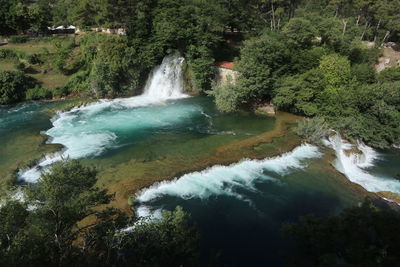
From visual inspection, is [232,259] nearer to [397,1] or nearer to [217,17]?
[217,17]

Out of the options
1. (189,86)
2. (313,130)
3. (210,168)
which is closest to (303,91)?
(313,130)

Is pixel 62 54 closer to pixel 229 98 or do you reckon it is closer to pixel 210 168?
pixel 229 98

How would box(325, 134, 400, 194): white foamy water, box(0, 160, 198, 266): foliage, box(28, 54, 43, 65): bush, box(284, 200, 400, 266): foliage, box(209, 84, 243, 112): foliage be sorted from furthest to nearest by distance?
box(28, 54, 43, 65): bush < box(209, 84, 243, 112): foliage < box(325, 134, 400, 194): white foamy water < box(0, 160, 198, 266): foliage < box(284, 200, 400, 266): foliage

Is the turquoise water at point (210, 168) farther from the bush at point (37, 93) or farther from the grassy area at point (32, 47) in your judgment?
the grassy area at point (32, 47)

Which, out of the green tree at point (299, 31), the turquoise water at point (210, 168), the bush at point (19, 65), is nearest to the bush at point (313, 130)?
the turquoise water at point (210, 168)

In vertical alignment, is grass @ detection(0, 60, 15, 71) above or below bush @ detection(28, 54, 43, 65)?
below

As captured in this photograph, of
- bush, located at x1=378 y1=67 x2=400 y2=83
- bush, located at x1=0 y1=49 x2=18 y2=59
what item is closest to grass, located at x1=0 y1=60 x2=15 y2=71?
bush, located at x1=0 y1=49 x2=18 y2=59

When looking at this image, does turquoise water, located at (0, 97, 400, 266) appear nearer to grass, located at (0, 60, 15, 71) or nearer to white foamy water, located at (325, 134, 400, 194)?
white foamy water, located at (325, 134, 400, 194)
